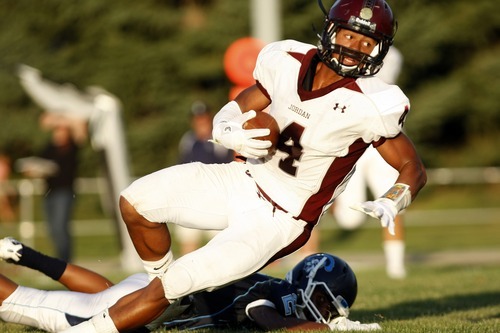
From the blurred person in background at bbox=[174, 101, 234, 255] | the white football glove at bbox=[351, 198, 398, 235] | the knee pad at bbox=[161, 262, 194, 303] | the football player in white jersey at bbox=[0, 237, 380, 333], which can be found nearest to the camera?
the white football glove at bbox=[351, 198, 398, 235]

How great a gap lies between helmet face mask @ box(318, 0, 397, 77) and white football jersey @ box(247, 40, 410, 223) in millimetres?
75

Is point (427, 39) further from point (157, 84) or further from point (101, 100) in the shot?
point (101, 100)

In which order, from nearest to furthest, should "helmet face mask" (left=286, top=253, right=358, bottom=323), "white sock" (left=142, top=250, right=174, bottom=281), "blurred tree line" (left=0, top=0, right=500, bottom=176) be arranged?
"white sock" (left=142, top=250, right=174, bottom=281) < "helmet face mask" (left=286, top=253, right=358, bottom=323) < "blurred tree line" (left=0, top=0, right=500, bottom=176)

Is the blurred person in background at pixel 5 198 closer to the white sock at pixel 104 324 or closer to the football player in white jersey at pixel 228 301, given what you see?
the football player in white jersey at pixel 228 301

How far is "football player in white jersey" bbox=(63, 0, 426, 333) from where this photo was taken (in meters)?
4.68

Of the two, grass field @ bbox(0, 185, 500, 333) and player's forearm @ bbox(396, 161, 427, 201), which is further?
grass field @ bbox(0, 185, 500, 333)

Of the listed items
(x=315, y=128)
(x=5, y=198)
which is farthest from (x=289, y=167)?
(x=5, y=198)

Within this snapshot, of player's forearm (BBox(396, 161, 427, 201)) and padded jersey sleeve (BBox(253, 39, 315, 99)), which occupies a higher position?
padded jersey sleeve (BBox(253, 39, 315, 99))

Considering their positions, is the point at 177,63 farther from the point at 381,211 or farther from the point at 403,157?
the point at 381,211

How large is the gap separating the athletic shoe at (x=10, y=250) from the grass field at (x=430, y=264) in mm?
411

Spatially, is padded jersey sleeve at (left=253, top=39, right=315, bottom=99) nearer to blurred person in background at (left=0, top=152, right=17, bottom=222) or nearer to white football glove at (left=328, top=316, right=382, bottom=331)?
white football glove at (left=328, top=316, right=382, bottom=331)

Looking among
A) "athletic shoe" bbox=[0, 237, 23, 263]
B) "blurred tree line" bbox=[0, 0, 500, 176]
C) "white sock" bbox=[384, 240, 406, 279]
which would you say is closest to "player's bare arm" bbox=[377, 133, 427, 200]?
"athletic shoe" bbox=[0, 237, 23, 263]

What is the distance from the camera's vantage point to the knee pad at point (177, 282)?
4.53m

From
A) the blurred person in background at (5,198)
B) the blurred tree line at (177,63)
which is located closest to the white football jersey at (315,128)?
the blurred person in background at (5,198)
